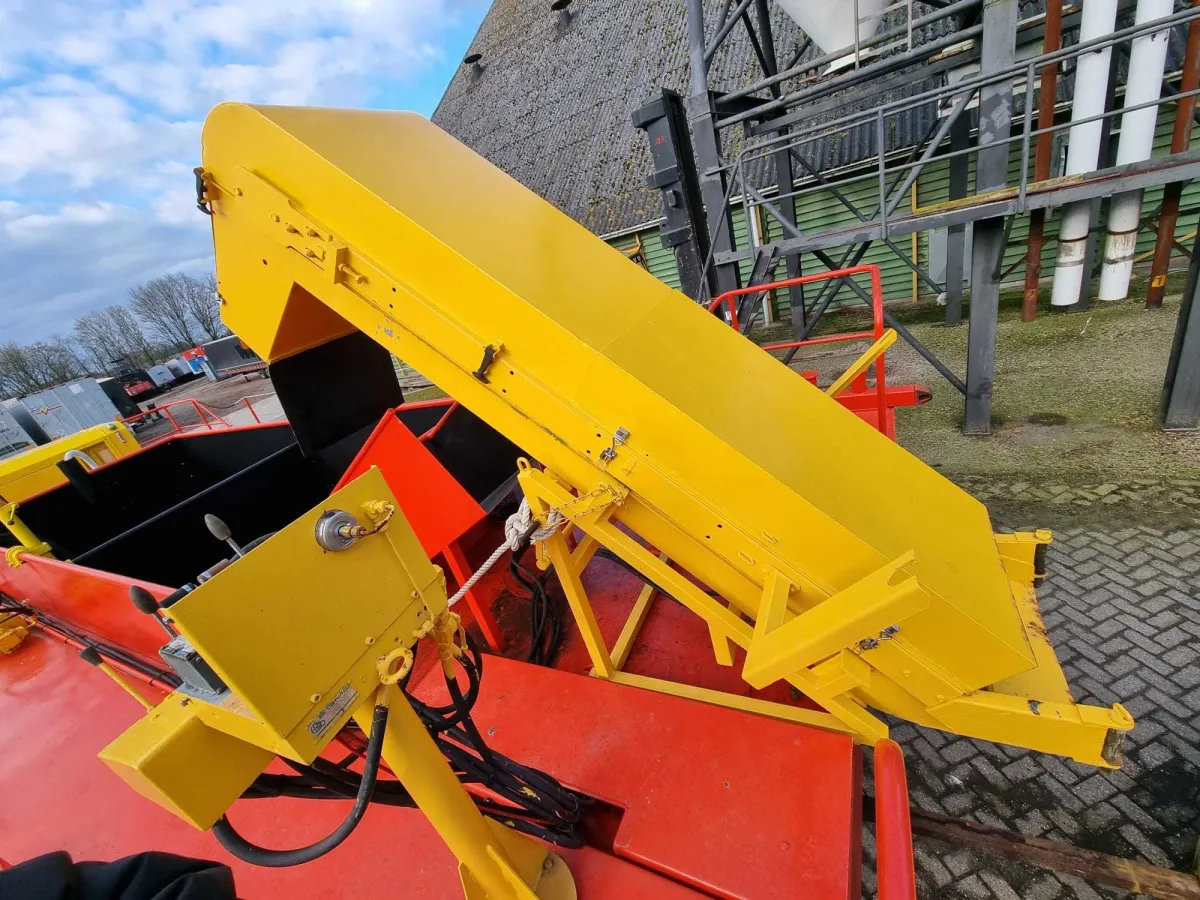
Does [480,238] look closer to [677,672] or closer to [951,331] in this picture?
[677,672]

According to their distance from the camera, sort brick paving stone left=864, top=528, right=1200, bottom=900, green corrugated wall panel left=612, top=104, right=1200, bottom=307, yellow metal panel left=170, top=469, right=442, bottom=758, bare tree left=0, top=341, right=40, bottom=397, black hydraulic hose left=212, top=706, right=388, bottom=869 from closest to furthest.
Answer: yellow metal panel left=170, top=469, right=442, bottom=758 → black hydraulic hose left=212, top=706, right=388, bottom=869 → brick paving stone left=864, top=528, right=1200, bottom=900 → green corrugated wall panel left=612, top=104, right=1200, bottom=307 → bare tree left=0, top=341, right=40, bottom=397

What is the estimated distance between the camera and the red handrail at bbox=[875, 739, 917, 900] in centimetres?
109

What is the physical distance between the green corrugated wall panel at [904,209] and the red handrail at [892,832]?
808 centimetres

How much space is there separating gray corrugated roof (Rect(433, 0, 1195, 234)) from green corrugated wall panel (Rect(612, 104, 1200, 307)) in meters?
0.58

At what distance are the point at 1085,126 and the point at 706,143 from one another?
321cm

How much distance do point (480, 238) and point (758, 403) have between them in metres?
1.08

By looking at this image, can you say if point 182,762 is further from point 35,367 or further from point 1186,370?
point 35,367

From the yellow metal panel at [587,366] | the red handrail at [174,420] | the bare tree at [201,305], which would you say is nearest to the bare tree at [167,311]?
the bare tree at [201,305]

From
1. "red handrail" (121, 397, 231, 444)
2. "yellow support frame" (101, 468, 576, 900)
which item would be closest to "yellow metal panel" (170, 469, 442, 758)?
"yellow support frame" (101, 468, 576, 900)

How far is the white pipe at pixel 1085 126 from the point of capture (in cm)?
408

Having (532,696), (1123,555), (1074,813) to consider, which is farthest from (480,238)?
(1123,555)

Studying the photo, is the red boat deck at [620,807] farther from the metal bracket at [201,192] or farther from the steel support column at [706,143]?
the steel support column at [706,143]

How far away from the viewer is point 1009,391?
18.1 feet

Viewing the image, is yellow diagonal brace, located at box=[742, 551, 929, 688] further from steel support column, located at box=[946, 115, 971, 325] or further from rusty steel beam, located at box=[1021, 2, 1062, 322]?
steel support column, located at box=[946, 115, 971, 325]
